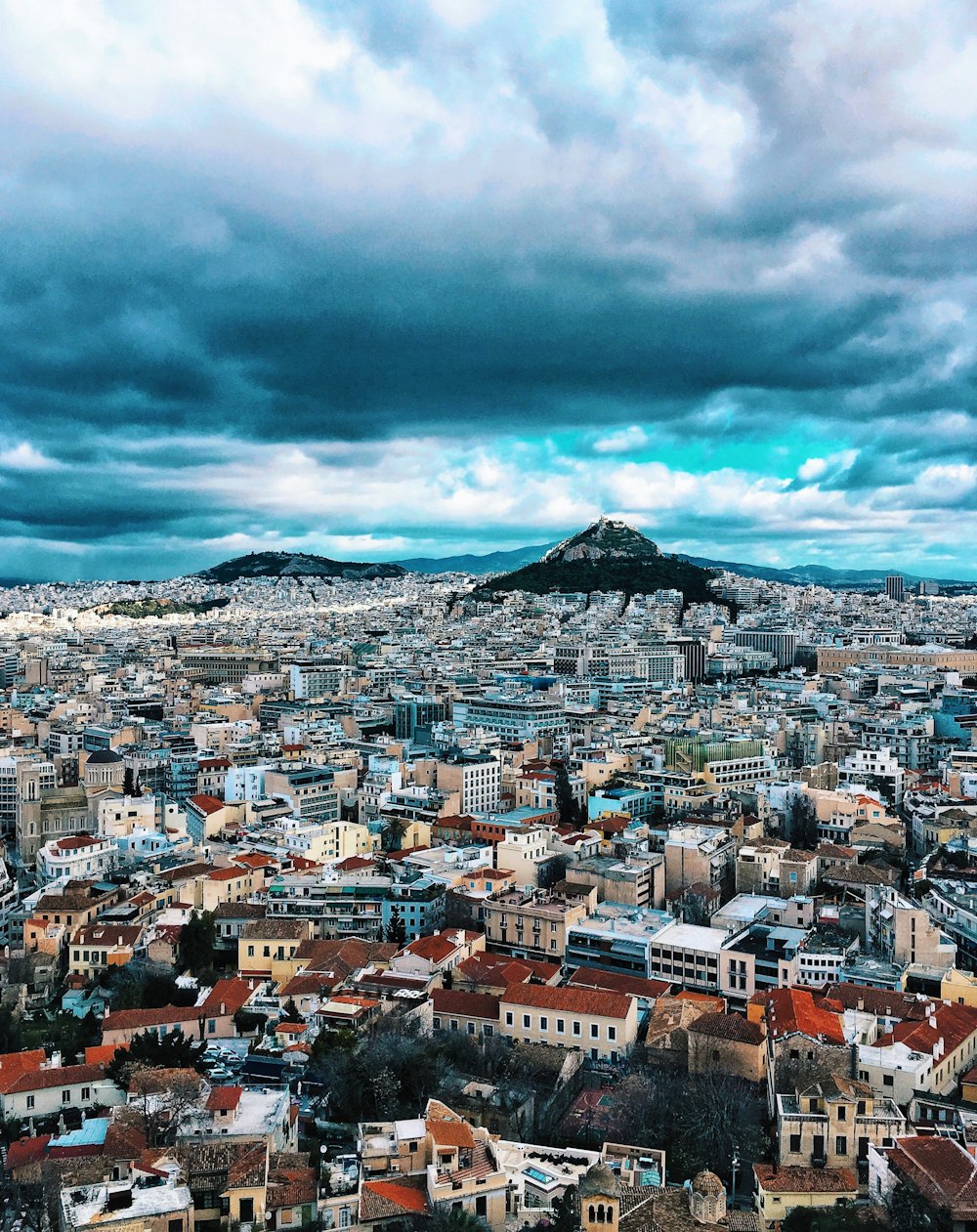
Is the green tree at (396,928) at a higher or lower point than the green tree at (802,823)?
lower

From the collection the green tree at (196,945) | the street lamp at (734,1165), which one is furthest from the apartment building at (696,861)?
the street lamp at (734,1165)

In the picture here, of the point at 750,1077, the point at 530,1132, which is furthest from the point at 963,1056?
the point at 530,1132

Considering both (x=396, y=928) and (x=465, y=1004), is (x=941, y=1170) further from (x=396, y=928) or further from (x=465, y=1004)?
(x=396, y=928)

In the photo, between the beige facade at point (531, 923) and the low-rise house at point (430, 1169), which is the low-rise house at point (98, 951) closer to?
the beige facade at point (531, 923)

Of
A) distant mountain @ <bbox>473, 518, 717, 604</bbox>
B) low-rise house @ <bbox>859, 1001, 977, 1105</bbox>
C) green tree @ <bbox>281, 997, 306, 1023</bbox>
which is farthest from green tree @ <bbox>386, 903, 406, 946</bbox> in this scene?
distant mountain @ <bbox>473, 518, 717, 604</bbox>

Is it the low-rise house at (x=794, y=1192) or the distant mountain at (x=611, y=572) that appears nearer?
the low-rise house at (x=794, y=1192)

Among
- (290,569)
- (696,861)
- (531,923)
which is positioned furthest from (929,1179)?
(290,569)

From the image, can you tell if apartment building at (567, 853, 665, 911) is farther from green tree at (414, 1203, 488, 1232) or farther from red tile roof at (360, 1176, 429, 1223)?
green tree at (414, 1203, 488, 1232)
